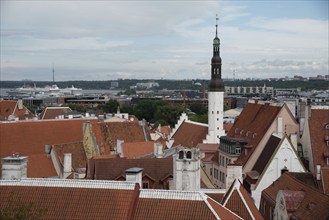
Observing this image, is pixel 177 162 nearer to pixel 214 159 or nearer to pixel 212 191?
pixel 212 191

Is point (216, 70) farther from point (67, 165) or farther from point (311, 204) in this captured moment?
point (311, 204)

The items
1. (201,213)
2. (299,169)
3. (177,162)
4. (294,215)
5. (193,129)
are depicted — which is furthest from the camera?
(193,129)

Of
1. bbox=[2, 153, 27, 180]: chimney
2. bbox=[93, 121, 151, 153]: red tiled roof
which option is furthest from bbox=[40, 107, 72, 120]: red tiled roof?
bbox=[2, 153, 27, 180]: chimney

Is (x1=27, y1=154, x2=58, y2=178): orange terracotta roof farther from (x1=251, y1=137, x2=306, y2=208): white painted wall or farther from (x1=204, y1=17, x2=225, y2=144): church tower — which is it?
(x1=204, y1=17, x2=225, y2=144): church tower

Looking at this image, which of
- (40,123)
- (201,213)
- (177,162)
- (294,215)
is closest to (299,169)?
(294,215)

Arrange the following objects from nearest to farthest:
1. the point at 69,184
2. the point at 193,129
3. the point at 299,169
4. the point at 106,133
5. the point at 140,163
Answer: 1. the point at 69,184
2. the point at 140,163
3. the point at 299,169
4. the point at 106,133
5. the point at 193,129

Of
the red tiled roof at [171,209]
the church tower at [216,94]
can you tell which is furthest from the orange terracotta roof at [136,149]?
the red tiled roof at [171,209]
